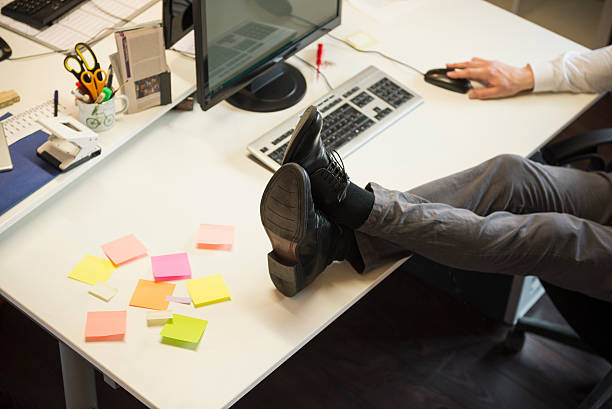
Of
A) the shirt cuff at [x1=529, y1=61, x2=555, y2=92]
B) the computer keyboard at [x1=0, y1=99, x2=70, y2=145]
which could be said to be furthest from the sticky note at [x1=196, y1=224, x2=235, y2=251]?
the shirt cuff at [x1=529, y1=61, x2=555, y2=92]

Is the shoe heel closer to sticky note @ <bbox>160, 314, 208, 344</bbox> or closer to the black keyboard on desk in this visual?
sticky note @ <bbox>160, 314, 208, 344</bbox>

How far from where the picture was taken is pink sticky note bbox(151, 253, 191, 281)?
1380mm

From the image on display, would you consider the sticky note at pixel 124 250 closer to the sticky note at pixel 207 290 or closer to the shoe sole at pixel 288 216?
the sticky note at pixel 207 290

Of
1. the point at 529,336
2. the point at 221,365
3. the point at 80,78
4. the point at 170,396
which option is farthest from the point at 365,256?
Answer: the point at 529,336

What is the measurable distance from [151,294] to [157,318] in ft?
0.23

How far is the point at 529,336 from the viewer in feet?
7.07

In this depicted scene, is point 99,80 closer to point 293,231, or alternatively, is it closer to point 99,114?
point 99,114

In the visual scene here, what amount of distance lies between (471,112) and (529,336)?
0.79 meters

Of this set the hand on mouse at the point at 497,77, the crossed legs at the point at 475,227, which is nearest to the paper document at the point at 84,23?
the crossed legs at the point at 475,227

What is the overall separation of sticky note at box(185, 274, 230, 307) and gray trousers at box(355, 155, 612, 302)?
0.97 ft

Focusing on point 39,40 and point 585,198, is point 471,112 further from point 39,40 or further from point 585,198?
point 39,40

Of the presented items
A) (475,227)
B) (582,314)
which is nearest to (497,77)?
(475,227)

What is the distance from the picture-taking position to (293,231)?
4.21 ft

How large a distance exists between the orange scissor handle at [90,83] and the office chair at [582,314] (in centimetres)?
113
